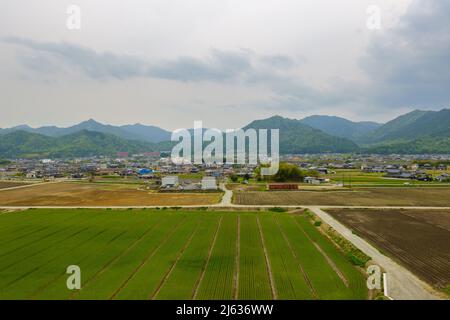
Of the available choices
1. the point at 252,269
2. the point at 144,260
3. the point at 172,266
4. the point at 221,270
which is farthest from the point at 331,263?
the point at 144,260

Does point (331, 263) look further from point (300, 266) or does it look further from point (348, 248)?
point (348, 248)

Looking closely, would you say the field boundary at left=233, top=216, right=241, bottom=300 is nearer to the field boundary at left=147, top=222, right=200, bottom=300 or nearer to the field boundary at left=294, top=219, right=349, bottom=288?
the field boundary at left=147, top=222, right=200, bottom=300

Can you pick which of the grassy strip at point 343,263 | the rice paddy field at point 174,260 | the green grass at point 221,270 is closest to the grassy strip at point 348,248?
the grassy strip at point 343,263

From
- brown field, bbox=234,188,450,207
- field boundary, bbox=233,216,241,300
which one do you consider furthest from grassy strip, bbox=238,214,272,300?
brown field, bbox=234,188,450,207

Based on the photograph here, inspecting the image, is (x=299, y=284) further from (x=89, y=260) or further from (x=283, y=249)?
(x=89, y=260)

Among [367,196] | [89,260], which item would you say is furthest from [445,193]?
[89,260]
